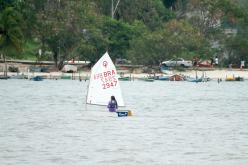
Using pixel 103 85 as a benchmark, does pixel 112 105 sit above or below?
below

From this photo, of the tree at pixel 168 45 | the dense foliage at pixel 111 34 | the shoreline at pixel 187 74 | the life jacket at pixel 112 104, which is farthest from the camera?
the tree at pixel 168 45

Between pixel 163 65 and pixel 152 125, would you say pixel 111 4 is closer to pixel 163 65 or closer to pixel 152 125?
pixel 163 65

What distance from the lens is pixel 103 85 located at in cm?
6244

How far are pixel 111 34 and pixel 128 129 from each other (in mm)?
57908

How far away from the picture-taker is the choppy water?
43.7 metres

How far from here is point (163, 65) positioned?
11275 cm

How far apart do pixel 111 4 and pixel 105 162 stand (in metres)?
82.1

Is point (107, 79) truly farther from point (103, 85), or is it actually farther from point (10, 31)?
point (10, 31)

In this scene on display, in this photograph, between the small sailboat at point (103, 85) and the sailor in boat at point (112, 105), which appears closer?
the sailor in boat at point (112, 105)

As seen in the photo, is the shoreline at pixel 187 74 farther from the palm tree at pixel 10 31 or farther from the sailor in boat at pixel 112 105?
the sailor in boat at pixel 112 105

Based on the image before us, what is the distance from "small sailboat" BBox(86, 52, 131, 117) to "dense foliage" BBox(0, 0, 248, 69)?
42.4 m

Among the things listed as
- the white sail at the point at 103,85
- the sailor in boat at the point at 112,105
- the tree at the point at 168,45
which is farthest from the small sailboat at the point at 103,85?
the tree at the point at 168,45

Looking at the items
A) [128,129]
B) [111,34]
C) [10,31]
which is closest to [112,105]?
[128,129]

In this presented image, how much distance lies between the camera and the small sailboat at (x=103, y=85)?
62375 millimetres
